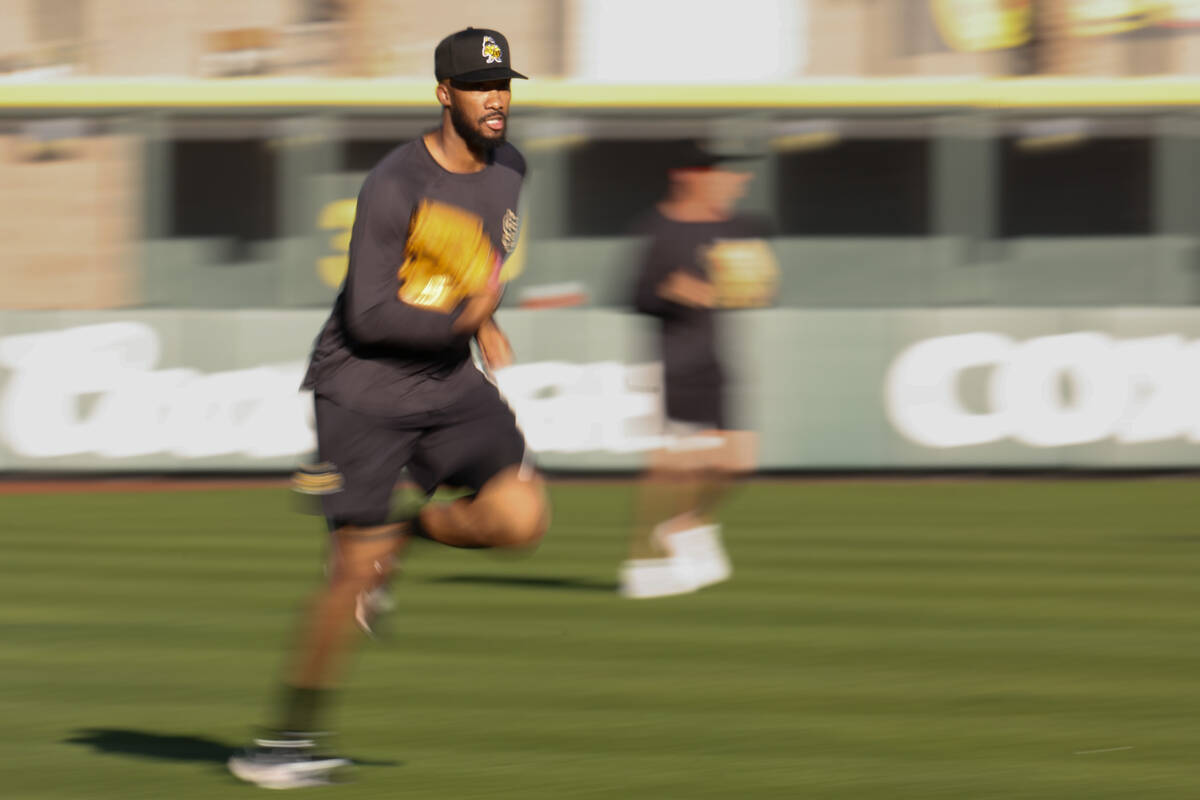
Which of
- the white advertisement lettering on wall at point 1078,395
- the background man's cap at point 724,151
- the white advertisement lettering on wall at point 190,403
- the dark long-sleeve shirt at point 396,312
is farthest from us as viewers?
the background man's cap at point 724,151

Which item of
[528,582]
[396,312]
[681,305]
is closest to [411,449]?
[396,312]

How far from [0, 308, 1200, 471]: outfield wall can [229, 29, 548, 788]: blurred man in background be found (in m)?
11.1

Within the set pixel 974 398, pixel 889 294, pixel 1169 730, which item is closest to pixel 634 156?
pixel 889 294

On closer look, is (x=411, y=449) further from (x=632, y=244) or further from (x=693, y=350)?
(x=632, y=244)

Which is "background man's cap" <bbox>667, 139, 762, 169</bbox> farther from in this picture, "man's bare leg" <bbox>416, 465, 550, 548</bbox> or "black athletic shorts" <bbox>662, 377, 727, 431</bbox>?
"man's bare leg" <bbox>416, 465, 550, 548</bbox>

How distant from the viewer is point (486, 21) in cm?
3077

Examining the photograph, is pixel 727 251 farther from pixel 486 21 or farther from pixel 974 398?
pixel 486 21

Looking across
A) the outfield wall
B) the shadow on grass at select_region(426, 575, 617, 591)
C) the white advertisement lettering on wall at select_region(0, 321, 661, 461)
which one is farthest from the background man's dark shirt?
the outfield wall

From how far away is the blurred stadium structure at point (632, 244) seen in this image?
17.0 meters

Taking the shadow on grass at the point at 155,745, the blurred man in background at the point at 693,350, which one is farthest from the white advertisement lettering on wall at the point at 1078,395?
the shadow on grass at the point at 155,745

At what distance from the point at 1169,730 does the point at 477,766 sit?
2.22 meters

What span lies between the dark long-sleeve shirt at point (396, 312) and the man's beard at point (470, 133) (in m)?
0.09

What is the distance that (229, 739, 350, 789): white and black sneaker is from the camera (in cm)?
554

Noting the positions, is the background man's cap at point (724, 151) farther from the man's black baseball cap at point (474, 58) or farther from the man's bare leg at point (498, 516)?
the man's black baseball cap at point (474, 58)
